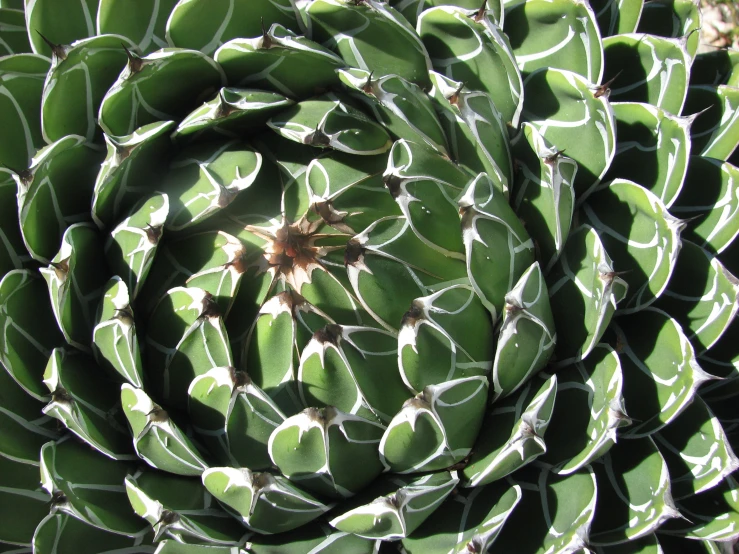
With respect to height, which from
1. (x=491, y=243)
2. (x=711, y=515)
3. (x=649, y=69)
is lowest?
(x=711, y=515)

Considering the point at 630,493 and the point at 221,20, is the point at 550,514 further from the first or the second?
the point at 221,20

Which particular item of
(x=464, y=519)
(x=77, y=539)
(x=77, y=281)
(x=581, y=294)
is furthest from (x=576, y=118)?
(x=77, y=539)

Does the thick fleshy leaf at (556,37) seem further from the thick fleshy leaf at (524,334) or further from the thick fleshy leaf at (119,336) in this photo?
the thick fleshy leaf at (119,336)

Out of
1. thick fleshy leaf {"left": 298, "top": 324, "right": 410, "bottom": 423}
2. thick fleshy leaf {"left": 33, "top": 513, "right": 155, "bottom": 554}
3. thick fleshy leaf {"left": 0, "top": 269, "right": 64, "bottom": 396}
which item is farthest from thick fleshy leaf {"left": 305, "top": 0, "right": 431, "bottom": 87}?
thick fleshy leaf {"left": 33, "top": 513, "right": 155, "bottom": 554}

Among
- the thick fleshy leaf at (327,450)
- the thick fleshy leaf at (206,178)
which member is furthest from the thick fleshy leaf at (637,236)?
the thick fleshy leaf at (206,178)

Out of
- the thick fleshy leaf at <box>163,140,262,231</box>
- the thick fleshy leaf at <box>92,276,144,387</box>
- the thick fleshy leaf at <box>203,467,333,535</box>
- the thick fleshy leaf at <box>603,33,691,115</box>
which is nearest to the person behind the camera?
the thick fleshy leaf at <box>203,467,333,535</box>

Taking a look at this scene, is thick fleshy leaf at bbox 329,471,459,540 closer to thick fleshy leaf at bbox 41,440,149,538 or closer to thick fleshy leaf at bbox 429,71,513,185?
thick fleshy leaf at bbox 41,440,149,538
